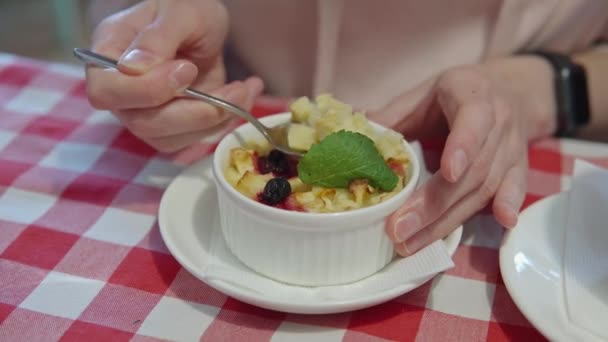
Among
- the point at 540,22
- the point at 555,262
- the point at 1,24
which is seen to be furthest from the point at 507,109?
the point at 1,24

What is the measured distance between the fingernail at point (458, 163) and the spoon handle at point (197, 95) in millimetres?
218

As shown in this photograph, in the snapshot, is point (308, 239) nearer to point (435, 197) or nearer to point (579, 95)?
point (435, 197)

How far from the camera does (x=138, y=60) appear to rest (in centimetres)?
73

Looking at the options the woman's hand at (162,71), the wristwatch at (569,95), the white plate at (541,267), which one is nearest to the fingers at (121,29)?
the woman's hand at (162,71)

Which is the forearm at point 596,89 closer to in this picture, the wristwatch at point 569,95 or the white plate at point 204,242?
the wristwatch at point 569,95

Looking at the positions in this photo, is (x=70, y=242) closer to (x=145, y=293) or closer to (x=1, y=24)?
(x=145, y=293)

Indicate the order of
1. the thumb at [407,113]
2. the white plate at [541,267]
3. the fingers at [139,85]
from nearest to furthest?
the white plate at [541,267]
the fingers at [139,85]
the thumb at [407,113]

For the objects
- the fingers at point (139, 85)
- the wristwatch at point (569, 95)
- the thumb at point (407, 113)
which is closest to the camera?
the fingers at point (139, 85)

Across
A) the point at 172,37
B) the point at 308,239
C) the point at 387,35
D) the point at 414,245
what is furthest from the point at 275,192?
the point at 387,35

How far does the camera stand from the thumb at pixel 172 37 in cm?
73

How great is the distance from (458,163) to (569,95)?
0.49m

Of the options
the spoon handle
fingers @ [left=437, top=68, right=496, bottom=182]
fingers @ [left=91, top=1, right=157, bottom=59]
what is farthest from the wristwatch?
fingers @ [left=91, top=1, right=157, bottom=59]

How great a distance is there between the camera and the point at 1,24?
2.88 m

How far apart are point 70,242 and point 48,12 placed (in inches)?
99.7
